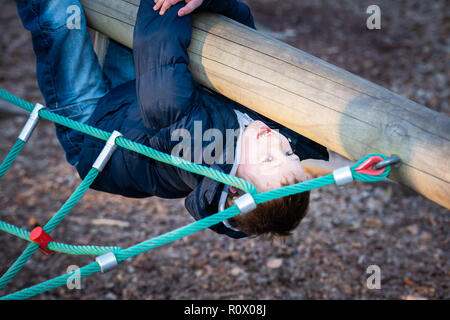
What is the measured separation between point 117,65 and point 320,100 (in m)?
1.33

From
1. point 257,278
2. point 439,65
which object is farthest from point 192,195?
point 439,65

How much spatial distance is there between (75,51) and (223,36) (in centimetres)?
89

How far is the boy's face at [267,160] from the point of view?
1648 millimetres

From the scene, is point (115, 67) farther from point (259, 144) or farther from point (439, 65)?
point (439, 65)

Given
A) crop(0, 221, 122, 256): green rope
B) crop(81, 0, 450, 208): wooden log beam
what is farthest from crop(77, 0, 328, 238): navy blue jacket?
crop(0, 221, 122, 256): green rope

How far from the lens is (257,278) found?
3.01 metres

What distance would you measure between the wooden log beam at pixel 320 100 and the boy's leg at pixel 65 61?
33 cm

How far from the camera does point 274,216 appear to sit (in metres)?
1.74

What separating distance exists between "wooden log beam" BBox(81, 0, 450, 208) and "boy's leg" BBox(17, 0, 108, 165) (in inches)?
13.0

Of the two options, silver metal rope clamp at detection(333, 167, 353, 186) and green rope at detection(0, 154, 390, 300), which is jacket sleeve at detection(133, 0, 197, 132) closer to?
green rope at detection(0, 154, 390, 300)

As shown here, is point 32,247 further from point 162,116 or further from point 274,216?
point 274,216

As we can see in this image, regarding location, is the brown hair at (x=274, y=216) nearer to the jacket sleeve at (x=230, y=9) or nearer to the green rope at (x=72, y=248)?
the green rope at (x=72, y=248)

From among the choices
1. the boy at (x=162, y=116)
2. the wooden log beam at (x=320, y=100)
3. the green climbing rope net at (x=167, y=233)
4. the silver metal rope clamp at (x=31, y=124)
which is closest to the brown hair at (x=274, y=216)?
the boy at (x=162, y=116)

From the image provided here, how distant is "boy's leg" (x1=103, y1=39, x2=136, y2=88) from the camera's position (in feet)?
7.59
